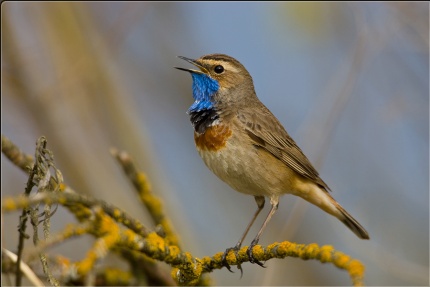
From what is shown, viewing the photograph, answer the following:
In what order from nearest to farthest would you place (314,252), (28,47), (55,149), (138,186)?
1. (314,252)
2. (138,186)
3. (55,149)
4. (28,47)

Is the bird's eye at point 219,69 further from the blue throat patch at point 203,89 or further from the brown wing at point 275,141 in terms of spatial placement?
the brown wing at point 275,141

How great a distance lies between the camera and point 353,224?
17.8ft

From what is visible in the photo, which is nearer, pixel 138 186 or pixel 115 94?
pixel 138 186

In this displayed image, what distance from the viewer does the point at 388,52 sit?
6602 millimetres

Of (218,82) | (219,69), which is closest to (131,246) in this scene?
(218,82)

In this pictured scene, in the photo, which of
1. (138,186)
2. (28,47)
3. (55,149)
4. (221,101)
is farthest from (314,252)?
(28,47)

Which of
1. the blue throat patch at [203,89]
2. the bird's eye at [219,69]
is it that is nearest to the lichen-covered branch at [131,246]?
the blue throat patch at [203,89]

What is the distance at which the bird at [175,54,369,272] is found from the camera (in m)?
4.91

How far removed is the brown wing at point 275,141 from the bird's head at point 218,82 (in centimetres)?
23

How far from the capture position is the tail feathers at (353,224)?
17.7 ft

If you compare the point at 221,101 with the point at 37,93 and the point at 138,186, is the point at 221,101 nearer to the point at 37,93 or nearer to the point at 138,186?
the point at 138,186

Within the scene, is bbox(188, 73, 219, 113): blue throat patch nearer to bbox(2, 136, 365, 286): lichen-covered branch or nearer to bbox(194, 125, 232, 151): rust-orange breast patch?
bbox(194, 125, 232, 151): rust-orange breast patch

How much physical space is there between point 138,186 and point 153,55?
3.27m

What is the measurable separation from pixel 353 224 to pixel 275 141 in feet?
3.09
